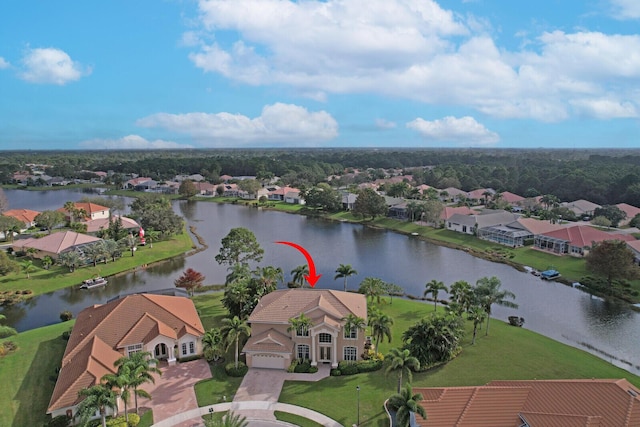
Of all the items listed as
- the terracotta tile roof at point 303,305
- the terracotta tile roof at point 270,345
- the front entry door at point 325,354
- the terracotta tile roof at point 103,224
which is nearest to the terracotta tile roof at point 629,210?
the terracotta tile roof at point 303,305

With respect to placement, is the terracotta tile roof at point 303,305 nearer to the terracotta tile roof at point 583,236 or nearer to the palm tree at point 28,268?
the palm tree at point 28,268

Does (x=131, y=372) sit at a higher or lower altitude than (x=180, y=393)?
higher

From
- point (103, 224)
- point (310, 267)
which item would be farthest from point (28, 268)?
point (310, 267)

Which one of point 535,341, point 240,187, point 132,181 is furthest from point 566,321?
point 132,181

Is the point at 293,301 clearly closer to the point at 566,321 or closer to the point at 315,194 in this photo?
the point at 566,321

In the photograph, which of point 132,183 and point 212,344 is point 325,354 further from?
point 132,183
